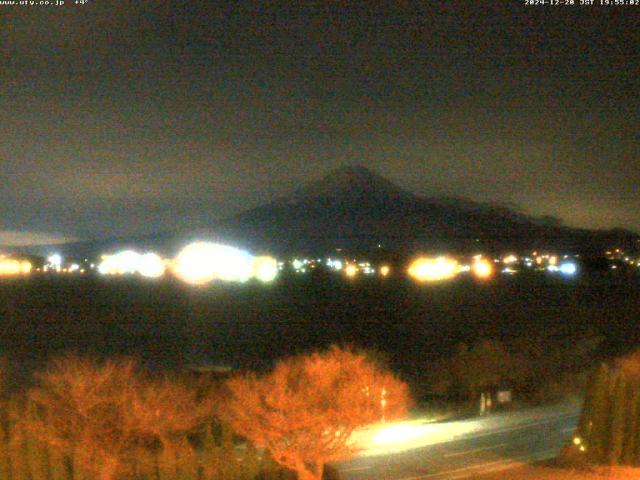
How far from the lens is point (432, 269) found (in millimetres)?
59031

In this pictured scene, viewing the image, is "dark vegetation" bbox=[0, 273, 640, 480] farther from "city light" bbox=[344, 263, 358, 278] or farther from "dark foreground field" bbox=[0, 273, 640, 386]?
"city light" bbox=[344, 263, 358, 278]

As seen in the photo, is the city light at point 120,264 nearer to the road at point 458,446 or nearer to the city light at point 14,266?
the city light at point 14,266

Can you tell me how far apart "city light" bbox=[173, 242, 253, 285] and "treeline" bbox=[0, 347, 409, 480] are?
146ft

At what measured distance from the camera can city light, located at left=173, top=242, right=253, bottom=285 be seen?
5847cm

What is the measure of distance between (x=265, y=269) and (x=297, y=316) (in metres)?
9.33

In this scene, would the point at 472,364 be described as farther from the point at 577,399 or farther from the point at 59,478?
the point at 59,478

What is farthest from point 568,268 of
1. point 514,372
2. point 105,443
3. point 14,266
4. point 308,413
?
point 105,443

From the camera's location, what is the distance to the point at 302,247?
7769 cm

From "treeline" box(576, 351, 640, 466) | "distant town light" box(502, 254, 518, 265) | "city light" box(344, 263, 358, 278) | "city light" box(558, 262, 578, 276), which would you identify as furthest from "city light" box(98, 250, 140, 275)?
"treeline" box(576, 351, 640, 466)

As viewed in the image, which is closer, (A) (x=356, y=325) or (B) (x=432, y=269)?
(A) (x=356, y=325)

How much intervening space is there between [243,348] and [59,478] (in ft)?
109

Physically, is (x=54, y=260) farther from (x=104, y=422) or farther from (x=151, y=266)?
(x=104, y=422)

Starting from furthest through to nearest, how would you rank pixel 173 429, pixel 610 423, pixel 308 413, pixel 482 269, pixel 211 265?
pixel 482 269 → pixel 211 265 → pixel 610 423 → pixel 173 429 → pixel 308 413

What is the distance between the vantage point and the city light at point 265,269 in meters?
60.2
